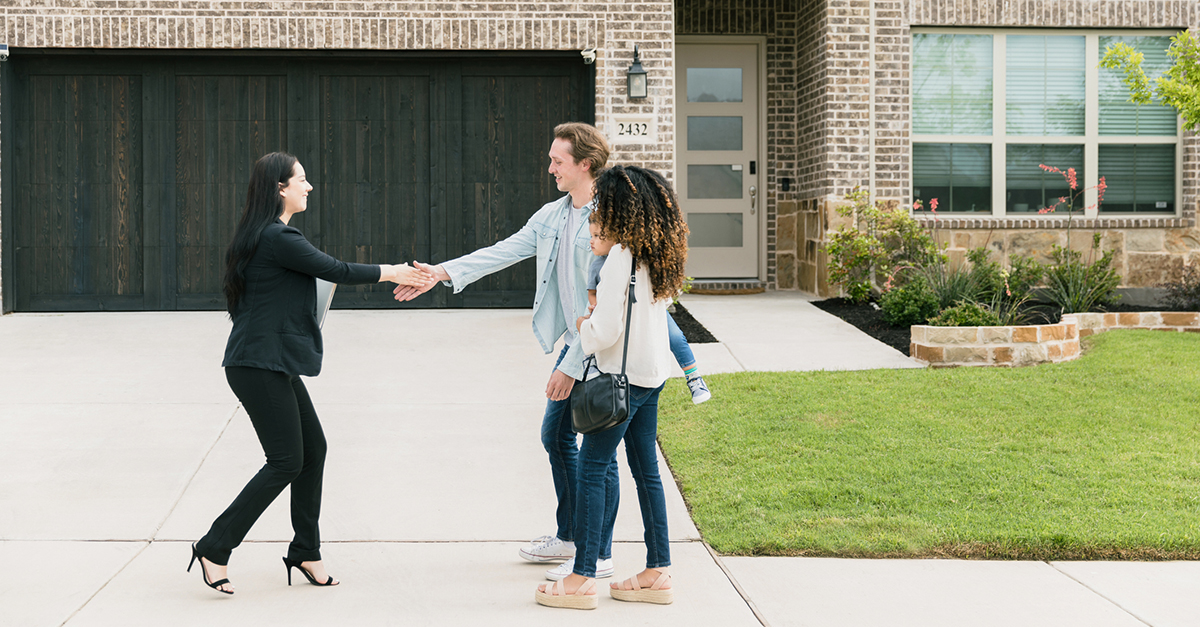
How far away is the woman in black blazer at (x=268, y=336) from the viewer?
3894 millimetres

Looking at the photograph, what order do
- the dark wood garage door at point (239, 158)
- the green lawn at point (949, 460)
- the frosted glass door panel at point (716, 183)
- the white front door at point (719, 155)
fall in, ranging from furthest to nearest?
the frosted glass door panel at point (716, 183)
the white front door at point (719, 155)
the dark wood garage door at point (239, 158)
the green lawn at point (949, 460)

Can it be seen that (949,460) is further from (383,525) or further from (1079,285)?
(1079,285)

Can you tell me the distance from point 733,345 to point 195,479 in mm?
4721

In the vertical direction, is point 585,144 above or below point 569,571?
above

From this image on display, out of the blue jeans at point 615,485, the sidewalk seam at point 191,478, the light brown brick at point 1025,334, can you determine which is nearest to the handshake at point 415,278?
the blue jeans at point 615,485

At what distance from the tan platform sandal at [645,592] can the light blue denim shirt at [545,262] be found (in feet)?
3.06

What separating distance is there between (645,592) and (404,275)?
1553 mm

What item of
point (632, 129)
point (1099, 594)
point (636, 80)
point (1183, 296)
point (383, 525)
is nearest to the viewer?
point (1099, 594)

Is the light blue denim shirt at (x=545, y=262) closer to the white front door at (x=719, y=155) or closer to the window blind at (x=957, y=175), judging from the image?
the window blind at (x=957, y=175)

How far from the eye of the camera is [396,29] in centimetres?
1084

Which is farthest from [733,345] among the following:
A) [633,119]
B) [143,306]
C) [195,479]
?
[143,306]

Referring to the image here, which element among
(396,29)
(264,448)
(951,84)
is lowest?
(264,448)

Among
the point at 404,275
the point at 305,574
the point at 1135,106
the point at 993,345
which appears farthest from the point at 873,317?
the point at 305,574

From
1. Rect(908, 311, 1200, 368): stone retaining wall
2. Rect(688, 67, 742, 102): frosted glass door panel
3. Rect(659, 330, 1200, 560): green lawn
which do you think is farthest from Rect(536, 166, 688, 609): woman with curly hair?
Rect(688, 67, 742, 102): frosted glass door panel
